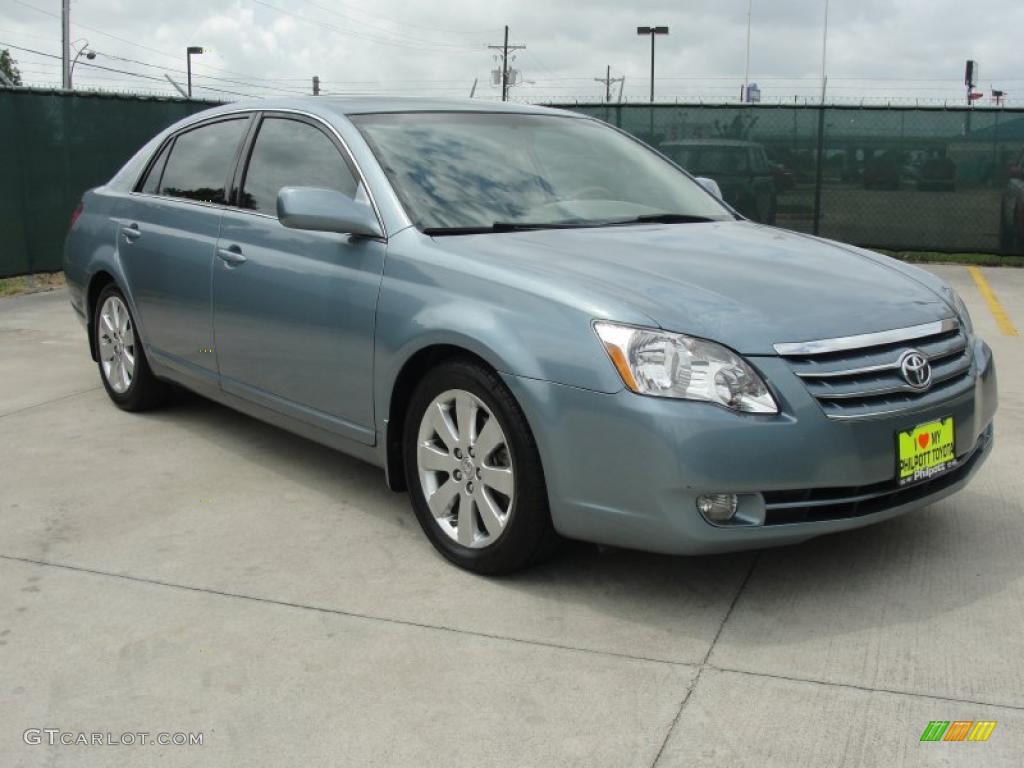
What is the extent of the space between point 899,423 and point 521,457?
1121 millimetres

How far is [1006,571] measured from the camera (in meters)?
3.84

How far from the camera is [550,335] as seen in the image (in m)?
3.47

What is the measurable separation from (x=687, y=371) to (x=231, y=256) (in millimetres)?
2335

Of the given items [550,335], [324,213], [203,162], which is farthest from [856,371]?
[203,162]

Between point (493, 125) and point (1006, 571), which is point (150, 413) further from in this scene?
point (1006, 571)

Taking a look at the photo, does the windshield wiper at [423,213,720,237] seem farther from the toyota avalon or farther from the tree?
the tree

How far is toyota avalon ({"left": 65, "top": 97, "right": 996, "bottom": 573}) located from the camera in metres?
3.31

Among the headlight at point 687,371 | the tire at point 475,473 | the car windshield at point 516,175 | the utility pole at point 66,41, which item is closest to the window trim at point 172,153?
the car windshield at point 516,175

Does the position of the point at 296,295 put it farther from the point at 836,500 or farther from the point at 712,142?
the point at 712,142

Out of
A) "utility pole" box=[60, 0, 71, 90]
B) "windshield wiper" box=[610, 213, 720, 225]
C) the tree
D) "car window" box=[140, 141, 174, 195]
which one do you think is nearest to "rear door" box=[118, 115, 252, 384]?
"car window" box=[140, 141, 174, 195]

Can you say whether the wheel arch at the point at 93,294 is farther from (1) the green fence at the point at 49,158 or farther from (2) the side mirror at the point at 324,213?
(1) the green fence at the point at 49,158

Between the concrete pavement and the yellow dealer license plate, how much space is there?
0.39 meters

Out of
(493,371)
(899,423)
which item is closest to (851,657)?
(899,423)

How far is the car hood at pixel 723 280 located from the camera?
11.2 feet
